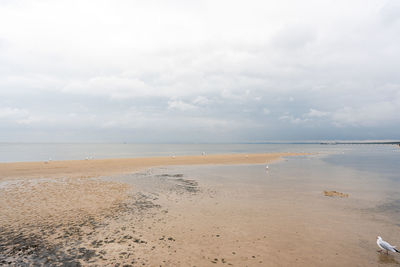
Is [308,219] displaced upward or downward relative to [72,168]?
downward

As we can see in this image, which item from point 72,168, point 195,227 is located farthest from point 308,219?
point 72,168

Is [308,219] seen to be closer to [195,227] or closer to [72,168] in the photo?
[195,227]

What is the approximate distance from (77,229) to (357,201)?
67.6ft

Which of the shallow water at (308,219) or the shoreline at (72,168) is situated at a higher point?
the shoreline at (72,168)

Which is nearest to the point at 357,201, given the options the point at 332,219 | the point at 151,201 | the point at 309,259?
the point at 332,219

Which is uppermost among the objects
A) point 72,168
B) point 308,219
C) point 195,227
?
point 72,168

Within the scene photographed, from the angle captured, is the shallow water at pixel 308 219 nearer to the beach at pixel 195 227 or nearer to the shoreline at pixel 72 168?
the beach at pixel 195 227

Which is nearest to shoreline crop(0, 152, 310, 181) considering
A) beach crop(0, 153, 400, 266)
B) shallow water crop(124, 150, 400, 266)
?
beach crop(0, 153, 400, 266)

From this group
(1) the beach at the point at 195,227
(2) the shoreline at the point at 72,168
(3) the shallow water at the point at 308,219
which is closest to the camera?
(1) the beach at the point at 195,227

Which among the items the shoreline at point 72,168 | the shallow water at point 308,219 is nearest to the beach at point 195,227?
the shallow water at point 308,219

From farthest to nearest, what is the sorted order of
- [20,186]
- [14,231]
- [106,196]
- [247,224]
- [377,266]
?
[20,186] < [106,196] < [247,224] < [14,231] < [377,266]

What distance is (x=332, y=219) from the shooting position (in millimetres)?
14711

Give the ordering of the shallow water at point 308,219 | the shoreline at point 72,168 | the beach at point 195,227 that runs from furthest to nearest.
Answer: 1. the shoreline at point 72,168
2. the shallow water at point 308,219
3. the beach at point 195,227

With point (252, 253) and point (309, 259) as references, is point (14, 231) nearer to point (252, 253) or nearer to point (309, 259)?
point (252, 253)
